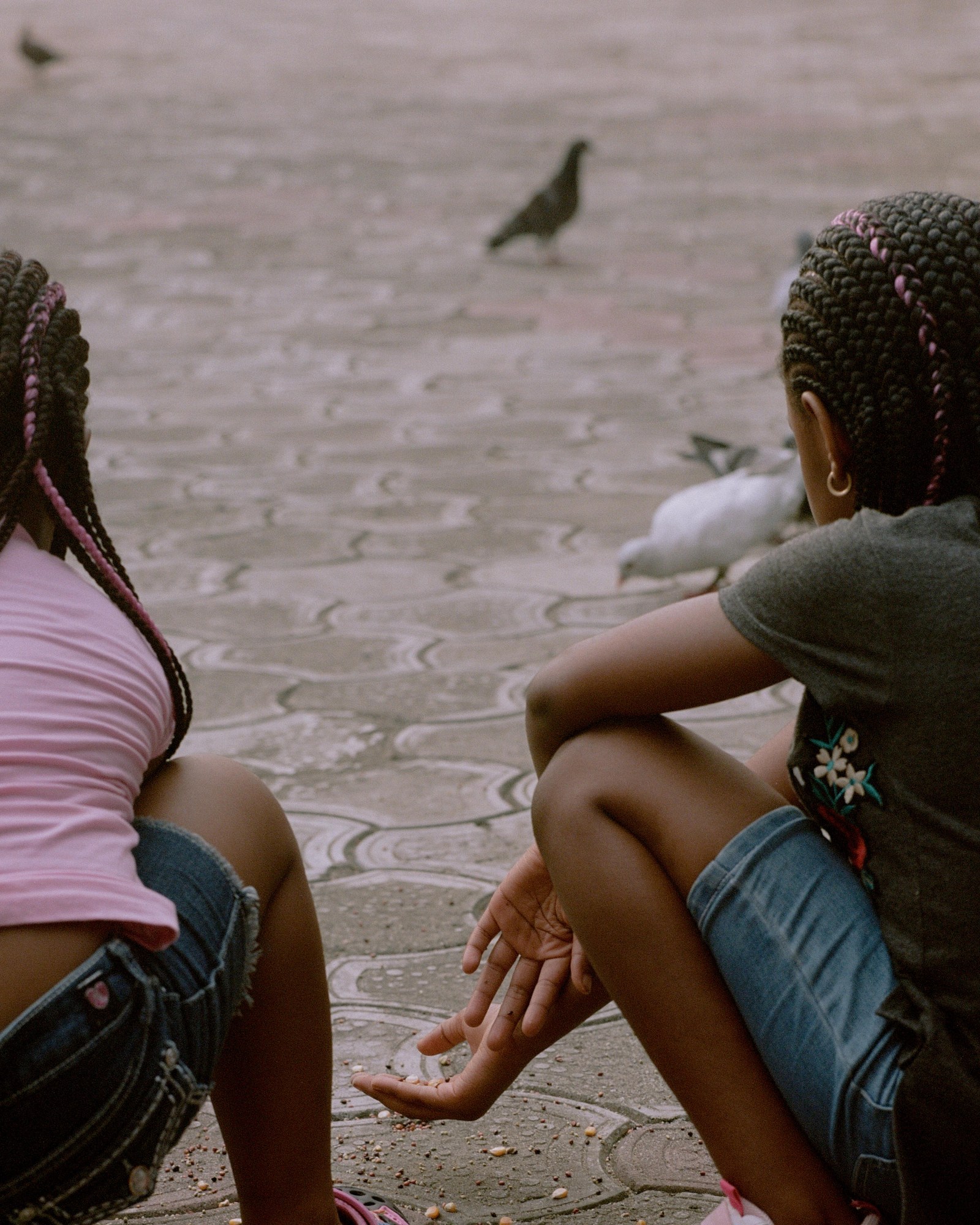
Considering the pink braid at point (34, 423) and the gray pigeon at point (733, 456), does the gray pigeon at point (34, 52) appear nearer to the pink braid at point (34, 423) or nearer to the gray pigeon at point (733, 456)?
the gray pigeon at point (733, 456)

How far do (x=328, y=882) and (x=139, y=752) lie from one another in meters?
1.09

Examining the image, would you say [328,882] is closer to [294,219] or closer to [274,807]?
[274,807]

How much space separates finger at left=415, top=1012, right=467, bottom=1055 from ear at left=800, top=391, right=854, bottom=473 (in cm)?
69

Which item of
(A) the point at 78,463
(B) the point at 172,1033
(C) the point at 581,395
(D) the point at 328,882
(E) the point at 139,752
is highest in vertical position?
(A) the point at 78,463

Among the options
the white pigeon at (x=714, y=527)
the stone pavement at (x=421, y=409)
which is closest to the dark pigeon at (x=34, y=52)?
the stone pavement at (x=421, y=409)

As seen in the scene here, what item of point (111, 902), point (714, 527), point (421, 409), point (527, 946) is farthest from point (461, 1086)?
point (421, 409)

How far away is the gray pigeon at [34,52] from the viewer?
696 inches

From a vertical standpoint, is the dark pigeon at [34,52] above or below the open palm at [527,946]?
below

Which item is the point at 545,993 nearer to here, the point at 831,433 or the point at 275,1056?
the point at 275,1056

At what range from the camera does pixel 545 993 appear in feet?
5.40

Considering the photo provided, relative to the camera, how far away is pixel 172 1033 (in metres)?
1.29

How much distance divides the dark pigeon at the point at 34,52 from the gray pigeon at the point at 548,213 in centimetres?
1005

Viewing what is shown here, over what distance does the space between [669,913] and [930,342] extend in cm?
53

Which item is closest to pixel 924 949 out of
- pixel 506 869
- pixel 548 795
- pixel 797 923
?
pixel 797 923
